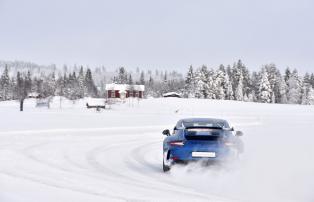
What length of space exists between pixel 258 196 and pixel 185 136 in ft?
9.71

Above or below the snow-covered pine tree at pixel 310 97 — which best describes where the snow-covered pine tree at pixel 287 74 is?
above

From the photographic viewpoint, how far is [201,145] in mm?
10000

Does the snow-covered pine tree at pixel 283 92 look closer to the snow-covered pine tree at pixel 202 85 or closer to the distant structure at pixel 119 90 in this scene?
the snow-covered pine tree at pixel 202 85

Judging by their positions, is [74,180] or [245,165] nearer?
[74,180]

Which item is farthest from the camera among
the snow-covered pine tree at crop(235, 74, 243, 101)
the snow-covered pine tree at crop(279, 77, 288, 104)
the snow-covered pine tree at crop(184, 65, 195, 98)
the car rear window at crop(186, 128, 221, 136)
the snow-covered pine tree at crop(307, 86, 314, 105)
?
the snow-covered pine tree at crop(279, 77, 288, 104)

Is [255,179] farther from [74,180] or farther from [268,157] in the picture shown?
[268,157]

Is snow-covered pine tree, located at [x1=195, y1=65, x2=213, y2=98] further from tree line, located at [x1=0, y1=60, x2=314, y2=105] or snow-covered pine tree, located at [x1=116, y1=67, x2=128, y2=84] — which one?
snow-covered pine tree, located at [x1=116, y1=67, x2=128, y2=84]

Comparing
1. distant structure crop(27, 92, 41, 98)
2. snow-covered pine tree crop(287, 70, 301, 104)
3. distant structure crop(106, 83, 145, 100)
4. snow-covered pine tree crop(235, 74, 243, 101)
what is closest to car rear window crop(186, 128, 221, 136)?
snow-covered pine tree crop(235, 74, 243, 101)

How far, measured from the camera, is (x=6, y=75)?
152 metres

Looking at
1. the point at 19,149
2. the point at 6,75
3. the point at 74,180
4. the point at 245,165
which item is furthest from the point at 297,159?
the point at 6,75

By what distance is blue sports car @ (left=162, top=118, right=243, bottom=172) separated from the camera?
9984mm

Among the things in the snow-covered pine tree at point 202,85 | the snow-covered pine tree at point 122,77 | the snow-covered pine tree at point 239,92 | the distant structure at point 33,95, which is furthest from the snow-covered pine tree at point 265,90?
the distant structure at point 33,95

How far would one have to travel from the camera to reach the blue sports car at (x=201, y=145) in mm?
9984

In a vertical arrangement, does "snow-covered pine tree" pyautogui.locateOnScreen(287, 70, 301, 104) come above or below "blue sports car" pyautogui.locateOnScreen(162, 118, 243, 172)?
above
